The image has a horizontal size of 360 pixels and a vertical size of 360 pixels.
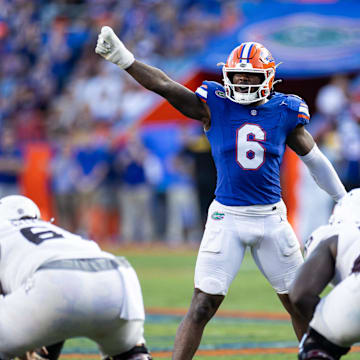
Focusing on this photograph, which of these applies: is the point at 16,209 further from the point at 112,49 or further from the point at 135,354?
the point at 112,49

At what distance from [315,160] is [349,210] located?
1052 mm

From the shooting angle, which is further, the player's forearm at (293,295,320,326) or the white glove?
the white glove

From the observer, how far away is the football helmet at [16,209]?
4572 mm

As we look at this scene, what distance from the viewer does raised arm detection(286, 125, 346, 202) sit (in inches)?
211

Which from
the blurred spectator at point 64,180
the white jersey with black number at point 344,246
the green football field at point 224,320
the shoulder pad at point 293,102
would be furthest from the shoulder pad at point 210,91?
the blurred spectator at point 64,180

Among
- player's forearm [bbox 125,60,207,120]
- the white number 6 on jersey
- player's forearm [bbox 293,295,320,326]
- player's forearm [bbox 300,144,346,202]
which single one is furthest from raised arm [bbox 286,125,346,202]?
player's forearm [bbox 293,295,320,326]

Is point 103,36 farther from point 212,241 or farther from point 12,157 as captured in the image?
point 12,157

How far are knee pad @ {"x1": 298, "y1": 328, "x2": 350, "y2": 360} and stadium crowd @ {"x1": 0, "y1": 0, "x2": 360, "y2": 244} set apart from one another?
1064cm

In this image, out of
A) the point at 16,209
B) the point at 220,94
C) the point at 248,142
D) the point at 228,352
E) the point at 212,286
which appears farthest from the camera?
the point at 228,352

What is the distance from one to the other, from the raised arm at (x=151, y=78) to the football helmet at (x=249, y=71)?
20 centimetres

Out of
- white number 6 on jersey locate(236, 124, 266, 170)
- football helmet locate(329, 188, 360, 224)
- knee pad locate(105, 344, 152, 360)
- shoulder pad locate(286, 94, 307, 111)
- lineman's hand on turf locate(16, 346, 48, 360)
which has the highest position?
shoulder pad locate(286, 94, 307, 111)

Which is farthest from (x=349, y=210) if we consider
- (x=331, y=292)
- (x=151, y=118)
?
(x=151, y=118)

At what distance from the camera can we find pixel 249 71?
207 inches

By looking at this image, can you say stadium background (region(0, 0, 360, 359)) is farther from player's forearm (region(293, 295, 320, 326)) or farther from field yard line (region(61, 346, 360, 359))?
player's forearm (region(293, 295, 320, 326))
